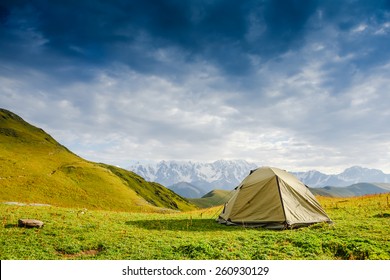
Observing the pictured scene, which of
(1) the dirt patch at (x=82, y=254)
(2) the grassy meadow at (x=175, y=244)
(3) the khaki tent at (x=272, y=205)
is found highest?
(3) the khaki tent at (x=272, y=205)

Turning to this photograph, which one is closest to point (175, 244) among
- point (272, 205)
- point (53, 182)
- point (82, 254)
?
point (82, 254)

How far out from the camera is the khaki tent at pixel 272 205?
21.6 meters

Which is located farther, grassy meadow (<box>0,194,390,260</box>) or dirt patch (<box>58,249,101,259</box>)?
dirt patch (<box>58,249,101,259</box>)

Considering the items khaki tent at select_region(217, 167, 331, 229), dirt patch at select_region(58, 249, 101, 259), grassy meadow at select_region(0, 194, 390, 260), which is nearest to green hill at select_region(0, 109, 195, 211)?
grassy meadow at select_region(0, 194, 390, 260)

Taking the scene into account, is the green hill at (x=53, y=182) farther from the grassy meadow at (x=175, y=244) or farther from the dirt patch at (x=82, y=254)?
the dirt patch at (x=82, y=254)

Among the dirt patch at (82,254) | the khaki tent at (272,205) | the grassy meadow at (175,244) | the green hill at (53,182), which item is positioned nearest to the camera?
the grassy meadow at (175,244)

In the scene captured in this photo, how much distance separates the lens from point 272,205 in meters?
22.2

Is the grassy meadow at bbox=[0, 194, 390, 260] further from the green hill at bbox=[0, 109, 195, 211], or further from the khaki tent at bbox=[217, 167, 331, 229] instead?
the green hill at bbox=[0, 109, 195, 211]

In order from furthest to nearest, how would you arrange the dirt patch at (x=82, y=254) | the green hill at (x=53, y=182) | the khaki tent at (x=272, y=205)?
1. the green hill at (x=53, y=182)
2. the khaki tent at (x=272, y=205)
3. the dirt patch at (x=82, y=254)

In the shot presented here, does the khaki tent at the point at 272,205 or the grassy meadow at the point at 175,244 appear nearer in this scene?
the grassy meadow at the point at 175,244

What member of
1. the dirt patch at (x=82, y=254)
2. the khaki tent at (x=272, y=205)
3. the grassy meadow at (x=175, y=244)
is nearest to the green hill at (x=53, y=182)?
the grassy meadow at (x=175, y=244)

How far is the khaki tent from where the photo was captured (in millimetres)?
21562

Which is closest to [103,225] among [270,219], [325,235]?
[270,219]
